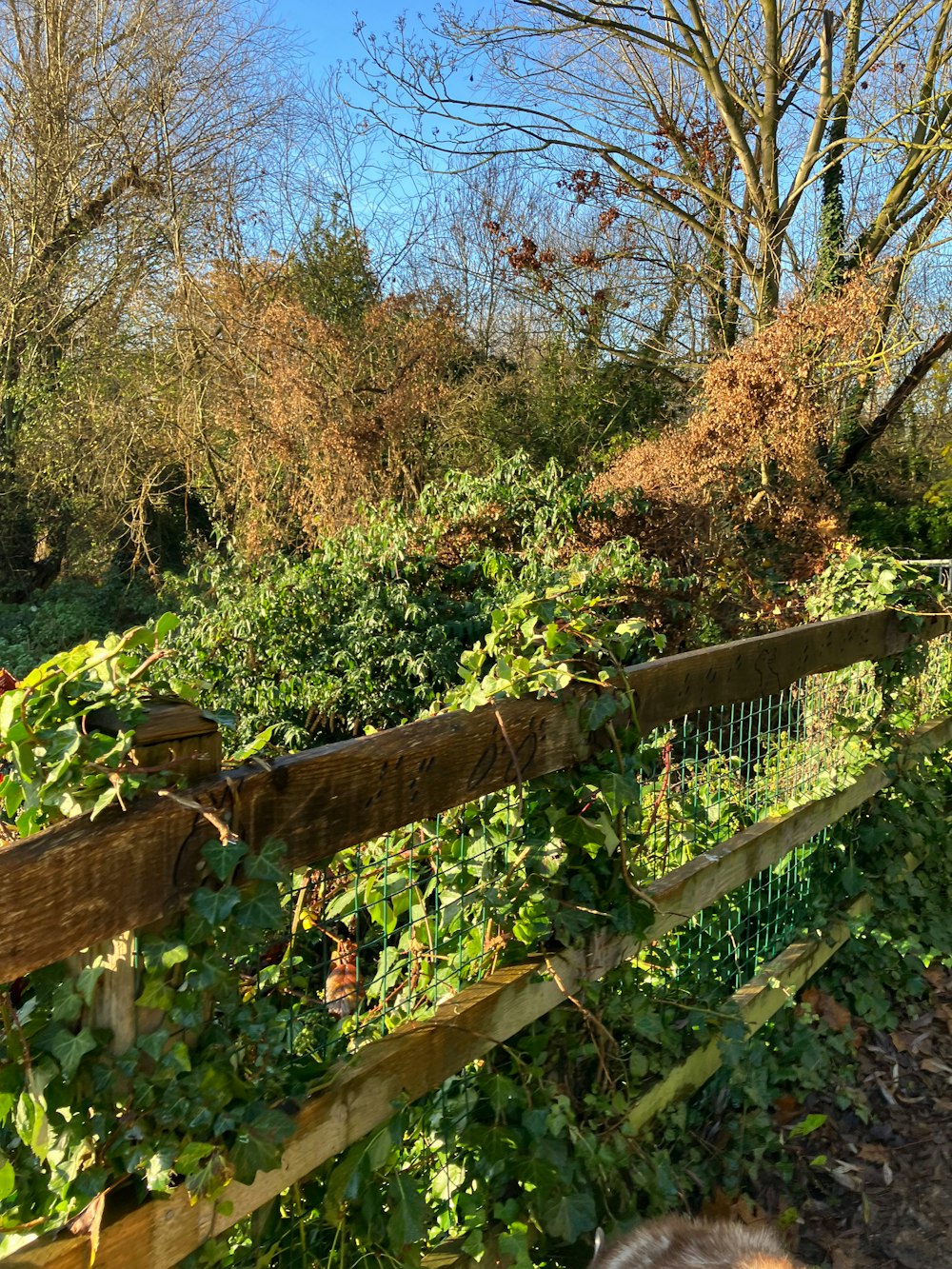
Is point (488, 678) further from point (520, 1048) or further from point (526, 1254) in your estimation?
point (526, 1254)

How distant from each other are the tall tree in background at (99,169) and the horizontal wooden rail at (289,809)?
38.7ft

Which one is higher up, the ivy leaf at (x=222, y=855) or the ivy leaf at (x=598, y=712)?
the ivy leaf at (x=222, y=855)

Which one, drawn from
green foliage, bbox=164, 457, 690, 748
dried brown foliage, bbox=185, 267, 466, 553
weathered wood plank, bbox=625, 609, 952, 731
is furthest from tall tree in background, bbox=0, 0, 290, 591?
weathered wood plank, bbox=625, 609, 952, 731

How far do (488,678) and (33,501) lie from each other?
13.7 m

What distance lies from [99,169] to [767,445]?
32.2 ft

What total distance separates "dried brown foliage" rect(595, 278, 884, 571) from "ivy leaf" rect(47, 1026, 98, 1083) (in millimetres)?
7889

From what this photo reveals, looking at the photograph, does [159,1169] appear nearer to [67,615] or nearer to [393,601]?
[393,601]

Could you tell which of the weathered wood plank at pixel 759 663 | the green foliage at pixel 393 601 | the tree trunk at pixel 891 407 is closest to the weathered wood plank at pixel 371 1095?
the weathered wood plank at pixel 759 663

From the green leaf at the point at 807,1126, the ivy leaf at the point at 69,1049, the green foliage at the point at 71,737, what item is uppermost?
the green foliage at the point at 71,737

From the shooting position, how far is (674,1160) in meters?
2.73

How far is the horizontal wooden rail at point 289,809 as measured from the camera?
1201 millimetres

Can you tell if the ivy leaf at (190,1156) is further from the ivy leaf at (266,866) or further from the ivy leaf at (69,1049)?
the ivy leaf at (266,866)

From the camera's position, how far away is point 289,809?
153 centimetres

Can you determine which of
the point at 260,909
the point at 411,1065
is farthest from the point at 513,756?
the point at 260,909
